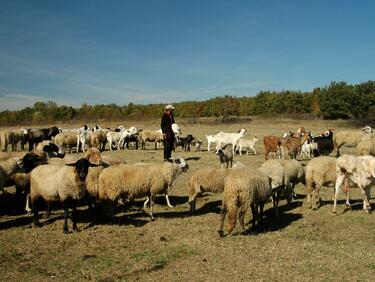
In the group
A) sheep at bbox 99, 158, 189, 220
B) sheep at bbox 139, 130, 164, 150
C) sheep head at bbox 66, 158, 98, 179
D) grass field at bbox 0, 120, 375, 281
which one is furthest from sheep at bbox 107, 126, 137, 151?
sheep head at bbox 66, 158, 98, 179

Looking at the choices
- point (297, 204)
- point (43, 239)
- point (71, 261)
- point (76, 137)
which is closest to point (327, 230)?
point (297, 204)

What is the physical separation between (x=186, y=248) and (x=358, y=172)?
610 cm

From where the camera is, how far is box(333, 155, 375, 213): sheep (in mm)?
11906

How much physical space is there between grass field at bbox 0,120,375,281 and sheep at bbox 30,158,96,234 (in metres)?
0.69

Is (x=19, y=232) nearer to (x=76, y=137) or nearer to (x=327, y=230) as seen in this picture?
(x=327, y=230)

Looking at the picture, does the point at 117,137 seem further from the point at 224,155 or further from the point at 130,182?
the point at 130,182

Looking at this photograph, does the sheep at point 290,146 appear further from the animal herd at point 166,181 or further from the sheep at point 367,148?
the animal herd at point 166,181

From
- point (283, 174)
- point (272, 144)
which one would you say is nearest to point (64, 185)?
point (283, 174)

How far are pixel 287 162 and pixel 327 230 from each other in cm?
337

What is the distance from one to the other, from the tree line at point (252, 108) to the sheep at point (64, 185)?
60.5 metres

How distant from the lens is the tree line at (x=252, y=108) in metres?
69.5

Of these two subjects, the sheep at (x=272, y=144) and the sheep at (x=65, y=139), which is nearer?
the sheep at (x=272, y=144)

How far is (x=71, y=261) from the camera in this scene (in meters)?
8.19

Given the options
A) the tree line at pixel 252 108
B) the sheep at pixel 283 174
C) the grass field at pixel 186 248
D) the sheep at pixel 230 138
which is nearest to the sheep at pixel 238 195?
the grass field at pixel 186 248
